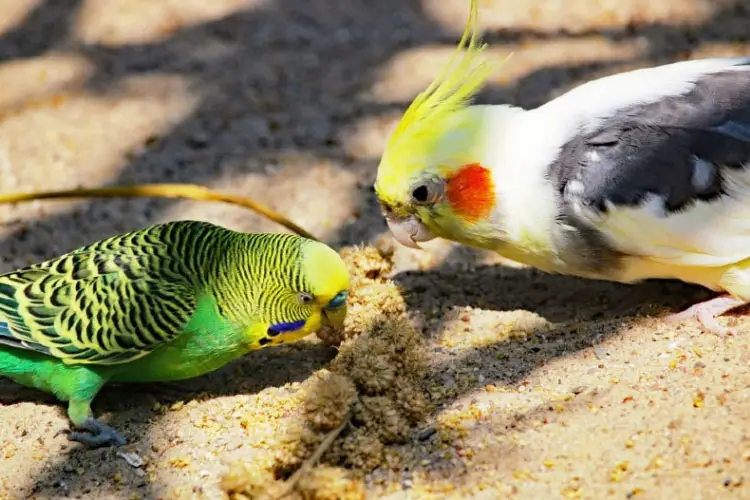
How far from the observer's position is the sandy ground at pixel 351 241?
10.4 feet

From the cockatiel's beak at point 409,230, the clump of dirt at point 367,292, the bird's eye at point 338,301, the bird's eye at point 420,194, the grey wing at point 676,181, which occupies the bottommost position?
the clump of dirt at point 367,292

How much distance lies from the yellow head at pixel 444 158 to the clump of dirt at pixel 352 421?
0.56 meters

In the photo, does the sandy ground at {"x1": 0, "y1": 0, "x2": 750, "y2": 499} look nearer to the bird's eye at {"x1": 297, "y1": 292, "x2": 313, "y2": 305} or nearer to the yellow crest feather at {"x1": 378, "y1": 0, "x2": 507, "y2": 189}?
the bird's eye at {"x1": 297, "y1": 292, "x2": 313, "y2": 305}

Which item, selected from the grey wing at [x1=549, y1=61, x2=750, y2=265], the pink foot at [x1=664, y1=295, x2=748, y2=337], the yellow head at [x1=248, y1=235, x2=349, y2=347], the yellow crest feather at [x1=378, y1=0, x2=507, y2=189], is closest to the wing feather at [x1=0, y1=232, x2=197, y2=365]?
the yellow head at [x1=248, y1=235, x2=349, y2=347]

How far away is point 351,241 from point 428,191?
1115 millimetres

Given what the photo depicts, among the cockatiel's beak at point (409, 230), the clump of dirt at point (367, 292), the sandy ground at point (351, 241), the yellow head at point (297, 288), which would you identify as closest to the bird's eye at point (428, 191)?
the cockatiel's beak at point (409, 230)

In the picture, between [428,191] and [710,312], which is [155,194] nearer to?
[428,191]


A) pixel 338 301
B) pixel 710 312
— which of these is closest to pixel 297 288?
pixel 338 301

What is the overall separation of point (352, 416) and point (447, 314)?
136 cm

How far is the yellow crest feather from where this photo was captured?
13.5ft

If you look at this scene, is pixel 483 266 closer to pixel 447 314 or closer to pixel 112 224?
pixel 447 314

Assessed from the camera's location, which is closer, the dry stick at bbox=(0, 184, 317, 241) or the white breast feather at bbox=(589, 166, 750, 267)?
the white breast feather at bbox=(589, 166, 750, 267)

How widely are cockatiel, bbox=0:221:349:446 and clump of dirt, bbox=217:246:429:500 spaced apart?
13.2 inches

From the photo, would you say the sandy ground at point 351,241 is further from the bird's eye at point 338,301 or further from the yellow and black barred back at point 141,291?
the yellow and black barred back at point 141,291
